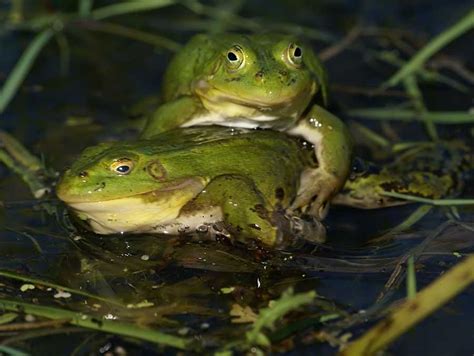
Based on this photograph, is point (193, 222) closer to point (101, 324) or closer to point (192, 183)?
point (192, 183)

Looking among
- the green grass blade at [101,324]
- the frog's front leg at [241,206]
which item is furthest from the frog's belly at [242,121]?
the green grass blade at [101,324]

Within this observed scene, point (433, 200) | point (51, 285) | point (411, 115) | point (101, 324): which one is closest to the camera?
point (101, 324)

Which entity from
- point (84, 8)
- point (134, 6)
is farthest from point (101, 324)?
point (84, 8)

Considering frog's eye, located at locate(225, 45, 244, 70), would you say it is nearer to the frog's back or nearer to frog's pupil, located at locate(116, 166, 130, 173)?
the frog's back

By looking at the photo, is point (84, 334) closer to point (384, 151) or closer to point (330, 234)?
point (330, 234)

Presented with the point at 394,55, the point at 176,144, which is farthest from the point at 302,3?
the point at 176,144

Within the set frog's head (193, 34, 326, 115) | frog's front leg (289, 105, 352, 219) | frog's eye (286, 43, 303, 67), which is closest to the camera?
frog's head (193, 34, 326, 115)

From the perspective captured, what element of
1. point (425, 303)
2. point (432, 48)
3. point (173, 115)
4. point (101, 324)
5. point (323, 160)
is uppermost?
point (432, 48)

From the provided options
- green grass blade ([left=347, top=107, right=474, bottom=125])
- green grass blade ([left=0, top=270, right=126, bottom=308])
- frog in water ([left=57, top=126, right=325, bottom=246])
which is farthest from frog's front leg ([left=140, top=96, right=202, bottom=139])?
green grass blade ([left=347, top=107, right=474, bottom=125])
